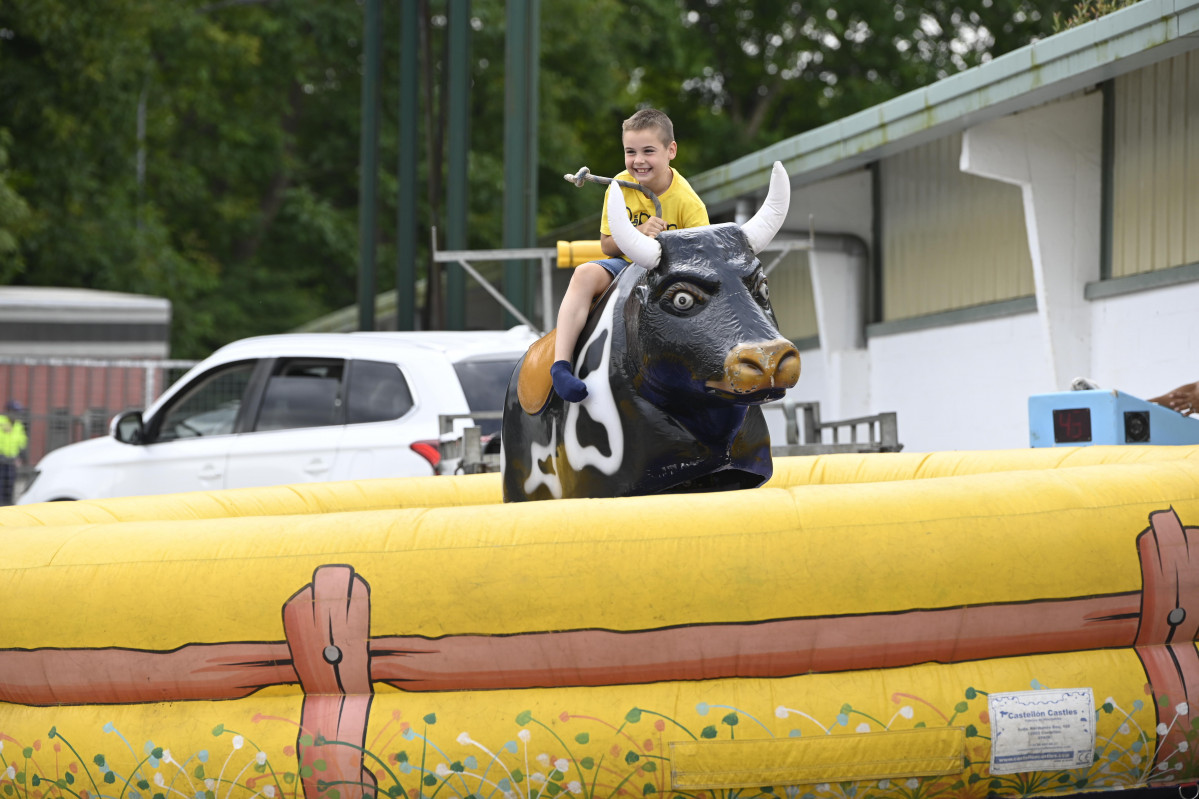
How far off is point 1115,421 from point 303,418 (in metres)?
4.89

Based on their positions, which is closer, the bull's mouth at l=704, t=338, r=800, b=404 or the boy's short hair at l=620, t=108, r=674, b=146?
the bull's mouth at l=704, t=338, r=800, b=404

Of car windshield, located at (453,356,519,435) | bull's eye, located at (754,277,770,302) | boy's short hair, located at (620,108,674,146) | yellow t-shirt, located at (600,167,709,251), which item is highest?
boy's short hair, located at (620,108,674,146)

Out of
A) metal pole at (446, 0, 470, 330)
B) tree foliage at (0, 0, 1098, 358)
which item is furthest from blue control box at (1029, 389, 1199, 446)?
tree foliage at (0, 0, 1098, 358)

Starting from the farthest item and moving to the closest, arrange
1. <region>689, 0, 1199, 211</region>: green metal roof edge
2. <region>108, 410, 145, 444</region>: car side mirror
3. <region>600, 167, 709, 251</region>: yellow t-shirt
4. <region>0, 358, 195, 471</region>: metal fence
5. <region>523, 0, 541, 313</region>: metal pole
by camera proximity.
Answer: <region>0, 358, 195, 471</region>: metal fence < <region>523, 0, 541, 313</region>: metal pole < <region>108, 410, 145, 444</region>: car side mirror < <region>689, 0, 1199, 211</region>: green metal roof edge < <region>600, 167, 709, 251</region>: yellow t-shirt

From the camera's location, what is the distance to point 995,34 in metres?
30.4

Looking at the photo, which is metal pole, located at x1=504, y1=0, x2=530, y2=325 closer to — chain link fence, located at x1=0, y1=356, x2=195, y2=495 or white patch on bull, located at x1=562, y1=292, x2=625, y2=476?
chain link fence, located at x1=0, y1=356, x2=195, y2=495

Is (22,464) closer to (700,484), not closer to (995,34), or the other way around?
(700,484)

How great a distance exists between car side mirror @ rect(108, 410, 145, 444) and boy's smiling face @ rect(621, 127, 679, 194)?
196 inches

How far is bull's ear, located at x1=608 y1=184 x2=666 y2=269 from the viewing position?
3570 millimetres

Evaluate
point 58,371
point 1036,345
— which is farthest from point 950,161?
point 58,371

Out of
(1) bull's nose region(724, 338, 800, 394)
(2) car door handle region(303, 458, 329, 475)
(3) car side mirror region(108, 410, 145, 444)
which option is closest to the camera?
(1) bull's nose region(724, 338, 800, 394)

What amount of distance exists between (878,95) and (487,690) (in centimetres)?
2768

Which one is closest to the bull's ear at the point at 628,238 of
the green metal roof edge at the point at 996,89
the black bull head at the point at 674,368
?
the black bull head at the point at 674,368

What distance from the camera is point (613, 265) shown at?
4172 millimetres
